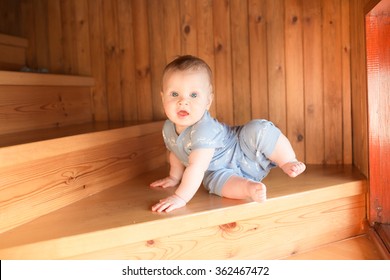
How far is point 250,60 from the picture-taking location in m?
1.78

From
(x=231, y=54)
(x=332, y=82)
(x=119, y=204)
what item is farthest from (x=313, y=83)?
(x=119, y=204)

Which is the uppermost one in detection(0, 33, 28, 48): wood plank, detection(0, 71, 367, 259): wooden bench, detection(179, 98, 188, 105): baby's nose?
detection(0, 33, 28, 48): wood plank

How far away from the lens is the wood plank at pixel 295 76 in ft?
5.66

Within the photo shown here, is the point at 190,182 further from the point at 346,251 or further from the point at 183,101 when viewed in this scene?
the point at 346,251

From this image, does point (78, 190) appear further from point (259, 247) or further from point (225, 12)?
point (225, 12)

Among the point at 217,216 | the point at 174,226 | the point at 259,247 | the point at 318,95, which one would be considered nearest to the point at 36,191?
the point at 174,226

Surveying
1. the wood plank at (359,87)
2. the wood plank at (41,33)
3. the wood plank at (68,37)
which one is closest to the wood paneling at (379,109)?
the wood plank at (359,87)

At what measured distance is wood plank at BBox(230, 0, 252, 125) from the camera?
1.78 metres

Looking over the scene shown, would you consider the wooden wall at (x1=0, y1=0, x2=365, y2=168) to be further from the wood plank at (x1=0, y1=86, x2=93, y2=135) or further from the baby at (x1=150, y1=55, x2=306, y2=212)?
the baby at (x1=150, y1=55, x2=306, y2=212)

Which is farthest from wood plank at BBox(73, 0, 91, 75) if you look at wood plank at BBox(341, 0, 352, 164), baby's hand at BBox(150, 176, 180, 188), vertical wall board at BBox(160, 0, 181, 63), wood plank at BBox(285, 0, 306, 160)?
wood plank at BBox(341, 0, 352, 164)

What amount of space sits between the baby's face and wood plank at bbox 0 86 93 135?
62cm

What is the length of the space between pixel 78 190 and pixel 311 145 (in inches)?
38.9

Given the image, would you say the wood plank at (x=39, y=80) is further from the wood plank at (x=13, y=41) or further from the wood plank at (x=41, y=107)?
the wood plank at (x=13, y=41)

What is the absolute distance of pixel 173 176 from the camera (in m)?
1.48
